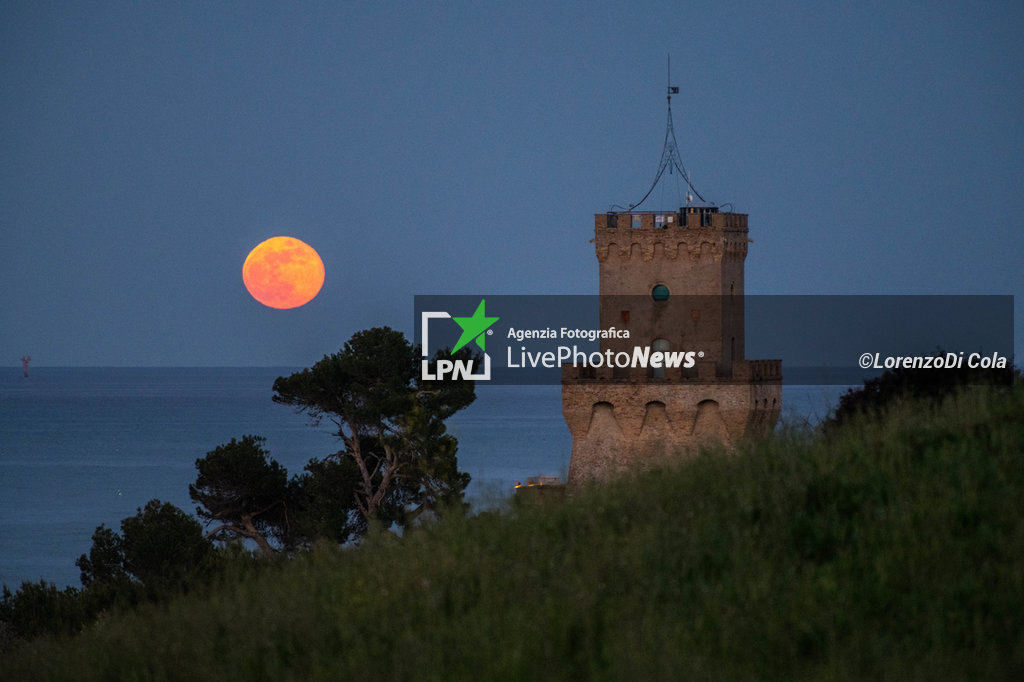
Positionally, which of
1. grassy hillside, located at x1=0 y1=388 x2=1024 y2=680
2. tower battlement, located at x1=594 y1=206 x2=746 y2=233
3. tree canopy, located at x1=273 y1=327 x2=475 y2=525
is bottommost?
grassy hillside, located at x1=0 y1=388 x2=1024 y2=680

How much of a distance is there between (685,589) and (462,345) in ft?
110

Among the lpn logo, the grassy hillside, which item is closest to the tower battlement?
the lpn logo

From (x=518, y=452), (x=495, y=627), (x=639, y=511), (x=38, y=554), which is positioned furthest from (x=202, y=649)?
(x=518, y=452)

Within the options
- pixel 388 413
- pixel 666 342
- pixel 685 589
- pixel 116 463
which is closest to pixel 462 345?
pixel 388 413

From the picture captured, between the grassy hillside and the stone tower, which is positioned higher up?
the stone tower

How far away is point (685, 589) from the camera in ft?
39.1

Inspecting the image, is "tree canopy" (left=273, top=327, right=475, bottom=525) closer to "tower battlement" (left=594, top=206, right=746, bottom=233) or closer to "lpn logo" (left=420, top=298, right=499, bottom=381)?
"lpn logo" (left=420, top=298, right=499, bottom=381)

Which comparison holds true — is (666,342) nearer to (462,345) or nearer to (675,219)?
(675,219)

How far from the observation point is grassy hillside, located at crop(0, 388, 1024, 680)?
1064 centimetres

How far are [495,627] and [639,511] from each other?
314 centimetres

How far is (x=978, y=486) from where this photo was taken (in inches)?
527

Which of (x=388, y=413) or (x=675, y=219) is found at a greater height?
(x=675, y=219)

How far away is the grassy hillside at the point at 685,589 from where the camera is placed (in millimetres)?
10641

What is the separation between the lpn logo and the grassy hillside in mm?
25539
